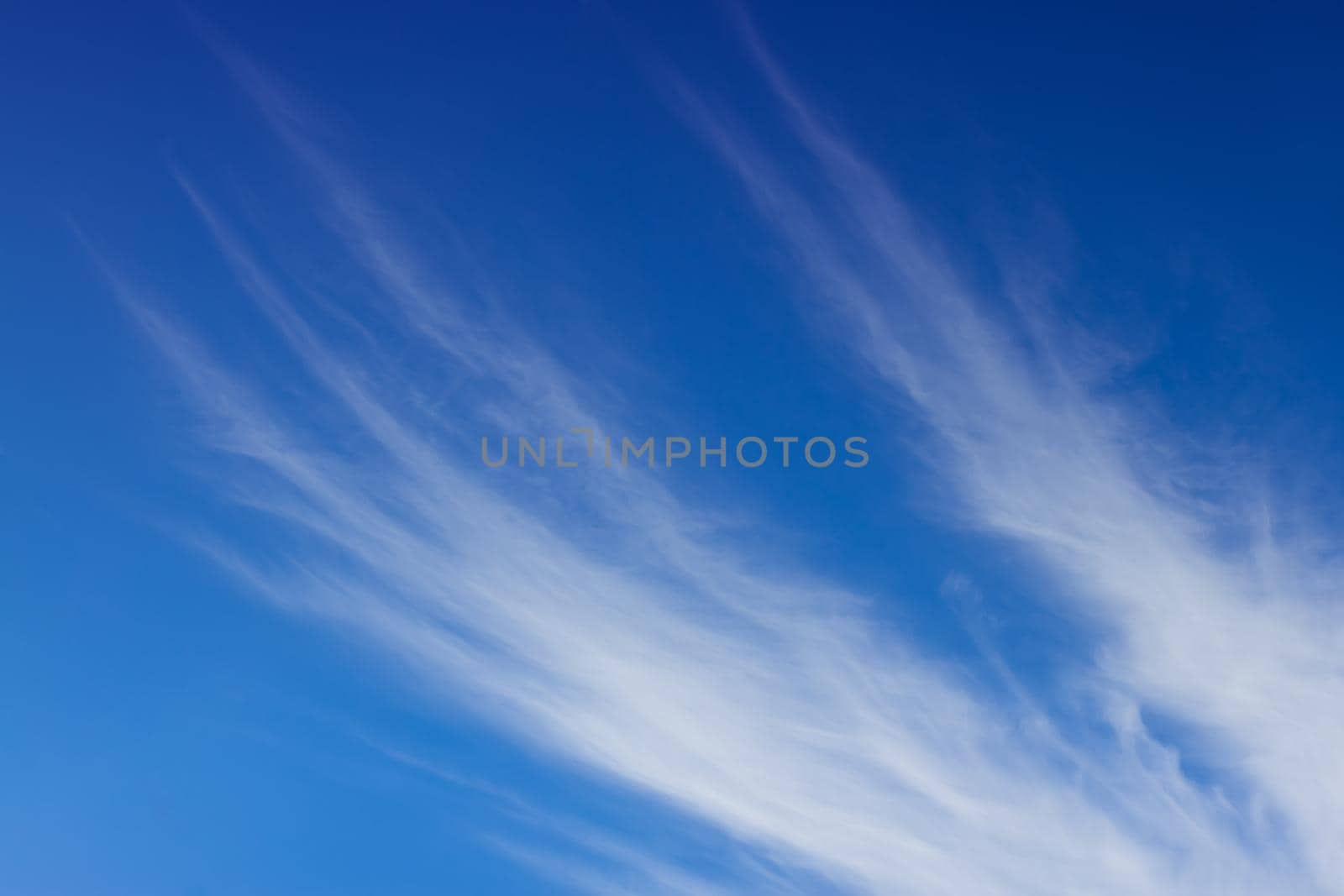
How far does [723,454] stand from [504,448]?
360 inches

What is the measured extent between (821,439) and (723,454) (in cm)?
403

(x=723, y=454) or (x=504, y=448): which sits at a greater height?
(x=723, y=454)

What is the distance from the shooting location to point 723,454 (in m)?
33.2

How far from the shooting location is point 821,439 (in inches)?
1292

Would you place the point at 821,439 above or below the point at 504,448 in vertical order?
above

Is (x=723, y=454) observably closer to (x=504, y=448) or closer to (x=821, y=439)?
(x=821, y=439)

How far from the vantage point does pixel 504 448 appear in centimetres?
3372

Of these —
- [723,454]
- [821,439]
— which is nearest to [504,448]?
[723,454]

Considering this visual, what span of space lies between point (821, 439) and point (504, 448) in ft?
43.1
